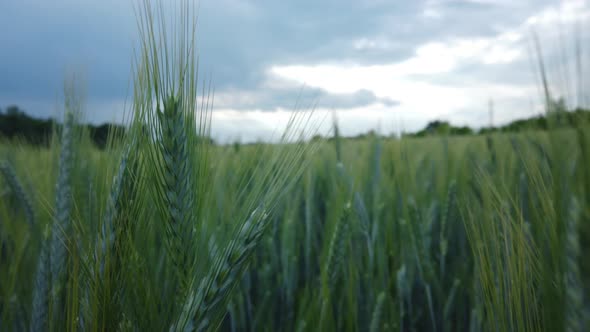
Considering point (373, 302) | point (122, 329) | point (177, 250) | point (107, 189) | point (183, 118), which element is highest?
point (183, 118)

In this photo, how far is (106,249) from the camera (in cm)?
72

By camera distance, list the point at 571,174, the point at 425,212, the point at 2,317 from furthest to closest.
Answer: the point at 425,212 → the point at 2,317 → the point at 571,174

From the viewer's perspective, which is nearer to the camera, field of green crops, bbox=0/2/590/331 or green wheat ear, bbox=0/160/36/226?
field of green crops, bbox=0/2/590/331

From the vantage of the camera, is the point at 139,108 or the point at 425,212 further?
the point at 425,212

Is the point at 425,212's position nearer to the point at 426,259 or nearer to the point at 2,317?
the point at 426,259

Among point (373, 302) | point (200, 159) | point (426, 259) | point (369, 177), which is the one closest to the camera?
point (200, 159)

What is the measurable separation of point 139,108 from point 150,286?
391 millimetres

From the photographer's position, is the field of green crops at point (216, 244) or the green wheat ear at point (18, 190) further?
the green wheat ear at point (18, 190)

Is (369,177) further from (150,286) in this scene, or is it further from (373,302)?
(150,286)

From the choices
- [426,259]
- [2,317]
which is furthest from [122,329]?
[426,259]

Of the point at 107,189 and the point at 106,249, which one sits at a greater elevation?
the point at 107,189

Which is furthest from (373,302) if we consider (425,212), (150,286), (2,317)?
A: (2,317)

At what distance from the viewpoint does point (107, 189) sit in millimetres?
794

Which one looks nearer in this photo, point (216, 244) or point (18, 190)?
point (216, 244)
